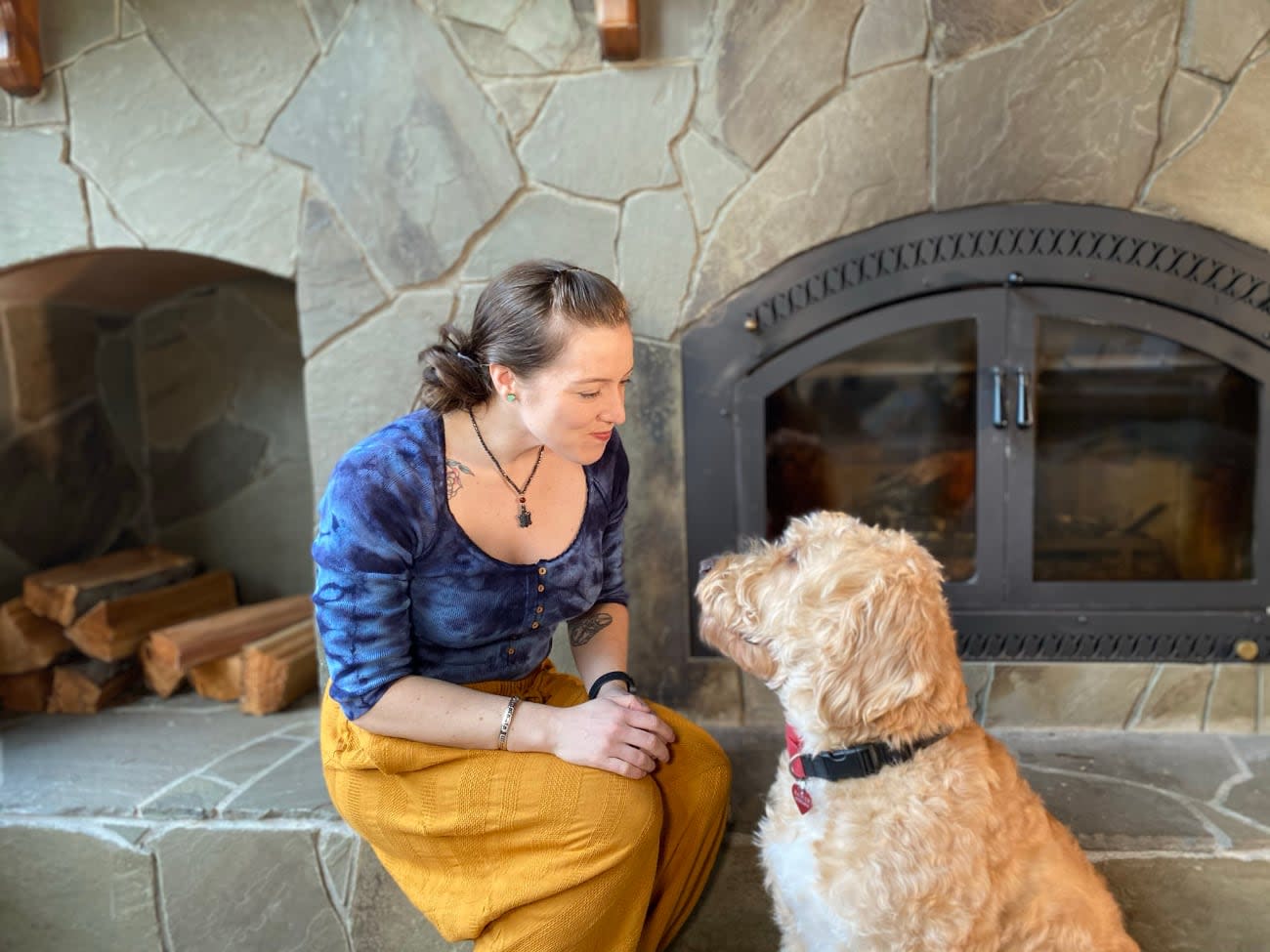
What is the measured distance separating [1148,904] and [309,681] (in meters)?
2.23

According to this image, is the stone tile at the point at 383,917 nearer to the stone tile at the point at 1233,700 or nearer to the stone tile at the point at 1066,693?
the stone tile at the point at 1066,693

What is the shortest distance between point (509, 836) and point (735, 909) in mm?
603

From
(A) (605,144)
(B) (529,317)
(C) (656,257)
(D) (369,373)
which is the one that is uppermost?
(A) (605,144)

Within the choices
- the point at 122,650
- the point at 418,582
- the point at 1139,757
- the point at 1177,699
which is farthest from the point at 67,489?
the point at 1177,699

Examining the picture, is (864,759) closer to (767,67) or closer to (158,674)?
(767,67)

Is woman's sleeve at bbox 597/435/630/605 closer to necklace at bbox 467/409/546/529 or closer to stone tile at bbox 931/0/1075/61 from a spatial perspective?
necklace at bbox 467/409/546/529

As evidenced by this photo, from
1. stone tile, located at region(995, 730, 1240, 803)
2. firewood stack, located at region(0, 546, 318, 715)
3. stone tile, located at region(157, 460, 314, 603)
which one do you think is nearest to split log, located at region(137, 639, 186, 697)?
firewood stack, located at region(0, 546, 318, 715)

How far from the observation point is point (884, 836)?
1.31 m

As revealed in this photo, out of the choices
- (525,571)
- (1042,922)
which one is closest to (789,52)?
(525,571)

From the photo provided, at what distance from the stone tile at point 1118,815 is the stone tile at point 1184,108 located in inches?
57.5

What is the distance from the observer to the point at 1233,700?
224 centimetres

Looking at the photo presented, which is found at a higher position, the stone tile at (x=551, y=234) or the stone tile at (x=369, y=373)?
the stone tile at (x=551, y=234)

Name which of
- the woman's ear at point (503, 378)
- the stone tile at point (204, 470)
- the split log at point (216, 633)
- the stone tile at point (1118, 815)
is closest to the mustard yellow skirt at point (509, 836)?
the woman's ear at point (503, 378)

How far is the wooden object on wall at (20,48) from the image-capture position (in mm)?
2195
